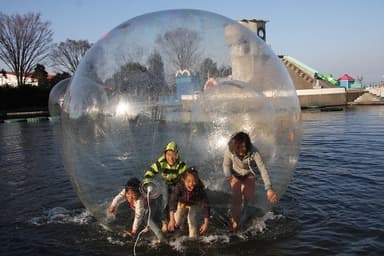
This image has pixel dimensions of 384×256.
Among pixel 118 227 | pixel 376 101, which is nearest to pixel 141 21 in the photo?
pixel 118 227

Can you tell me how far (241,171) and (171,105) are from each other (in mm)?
1299

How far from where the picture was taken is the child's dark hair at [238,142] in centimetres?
535

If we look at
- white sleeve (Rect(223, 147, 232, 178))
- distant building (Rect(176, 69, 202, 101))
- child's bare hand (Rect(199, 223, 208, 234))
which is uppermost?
distant building (Rect(176, 69, 202, 101))

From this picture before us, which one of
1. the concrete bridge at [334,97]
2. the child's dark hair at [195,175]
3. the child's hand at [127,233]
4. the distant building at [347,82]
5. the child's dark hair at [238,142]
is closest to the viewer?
the child's dark hair at [195,175]

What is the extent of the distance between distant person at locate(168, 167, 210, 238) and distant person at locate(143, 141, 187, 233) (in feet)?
0.43

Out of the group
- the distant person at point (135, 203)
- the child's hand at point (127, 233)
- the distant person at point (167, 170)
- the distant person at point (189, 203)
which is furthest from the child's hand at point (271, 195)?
the child's hand at point (127, 233)

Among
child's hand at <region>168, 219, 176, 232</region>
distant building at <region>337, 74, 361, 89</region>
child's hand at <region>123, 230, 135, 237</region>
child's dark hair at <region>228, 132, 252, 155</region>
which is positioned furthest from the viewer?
distant building at <region>337, 74, 361, 89</region>

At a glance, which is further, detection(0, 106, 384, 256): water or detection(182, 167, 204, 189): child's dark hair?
detection(0, 106, 384, 256): water

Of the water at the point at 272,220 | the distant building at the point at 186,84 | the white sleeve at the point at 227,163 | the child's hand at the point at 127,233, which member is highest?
the distant building at the point at 186,84

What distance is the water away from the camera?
17.7 ft

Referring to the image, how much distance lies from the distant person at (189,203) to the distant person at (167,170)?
0.43 ft

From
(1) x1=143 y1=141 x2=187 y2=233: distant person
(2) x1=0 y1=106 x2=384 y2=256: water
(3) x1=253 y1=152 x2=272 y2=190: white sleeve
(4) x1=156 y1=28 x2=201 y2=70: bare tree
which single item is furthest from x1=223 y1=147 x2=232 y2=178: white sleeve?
(4) x1=156 y1=28 x2=201 y2=70: bare tree

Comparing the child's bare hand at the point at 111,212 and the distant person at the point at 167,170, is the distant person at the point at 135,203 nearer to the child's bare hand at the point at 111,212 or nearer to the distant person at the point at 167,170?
the child's bare hand at the point at 111,212

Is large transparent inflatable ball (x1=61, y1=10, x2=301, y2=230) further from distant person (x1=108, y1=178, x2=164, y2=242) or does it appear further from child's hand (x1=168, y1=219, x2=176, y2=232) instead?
child's hand (x1=168, y1=219, x2=176, y2=232)
